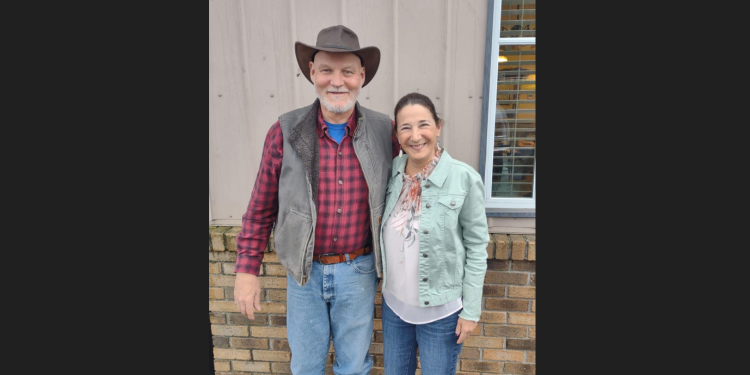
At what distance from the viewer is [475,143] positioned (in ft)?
7.70

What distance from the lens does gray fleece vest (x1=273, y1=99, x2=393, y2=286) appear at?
1867 millimetres

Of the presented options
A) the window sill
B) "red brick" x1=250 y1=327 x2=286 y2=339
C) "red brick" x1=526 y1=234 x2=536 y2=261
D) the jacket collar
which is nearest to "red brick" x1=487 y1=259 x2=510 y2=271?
"red brick" x1=526 y1=234 x2=536 y2=261

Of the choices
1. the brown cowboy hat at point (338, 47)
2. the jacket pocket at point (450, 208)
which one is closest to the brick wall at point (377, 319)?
the jacket pocket at point (450, 208)

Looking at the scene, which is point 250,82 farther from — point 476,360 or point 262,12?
point 476,360

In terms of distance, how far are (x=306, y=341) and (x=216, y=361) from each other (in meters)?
1.13

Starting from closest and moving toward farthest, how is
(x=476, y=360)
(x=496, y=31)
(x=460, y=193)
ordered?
(x=460, y=193) < (x=496, y=31) < (x=476, y=360)

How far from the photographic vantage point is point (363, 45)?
226 cm

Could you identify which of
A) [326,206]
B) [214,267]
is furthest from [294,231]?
[214,267]

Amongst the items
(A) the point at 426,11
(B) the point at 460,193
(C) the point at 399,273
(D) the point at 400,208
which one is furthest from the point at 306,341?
(A) the point at 426,11

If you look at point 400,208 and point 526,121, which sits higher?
point 526,121

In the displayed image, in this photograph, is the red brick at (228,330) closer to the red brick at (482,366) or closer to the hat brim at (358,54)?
the red brick at (482,366)

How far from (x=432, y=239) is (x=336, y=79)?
853mm

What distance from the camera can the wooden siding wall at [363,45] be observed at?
223 cm

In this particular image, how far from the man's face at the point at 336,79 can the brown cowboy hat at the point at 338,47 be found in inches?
1.4
